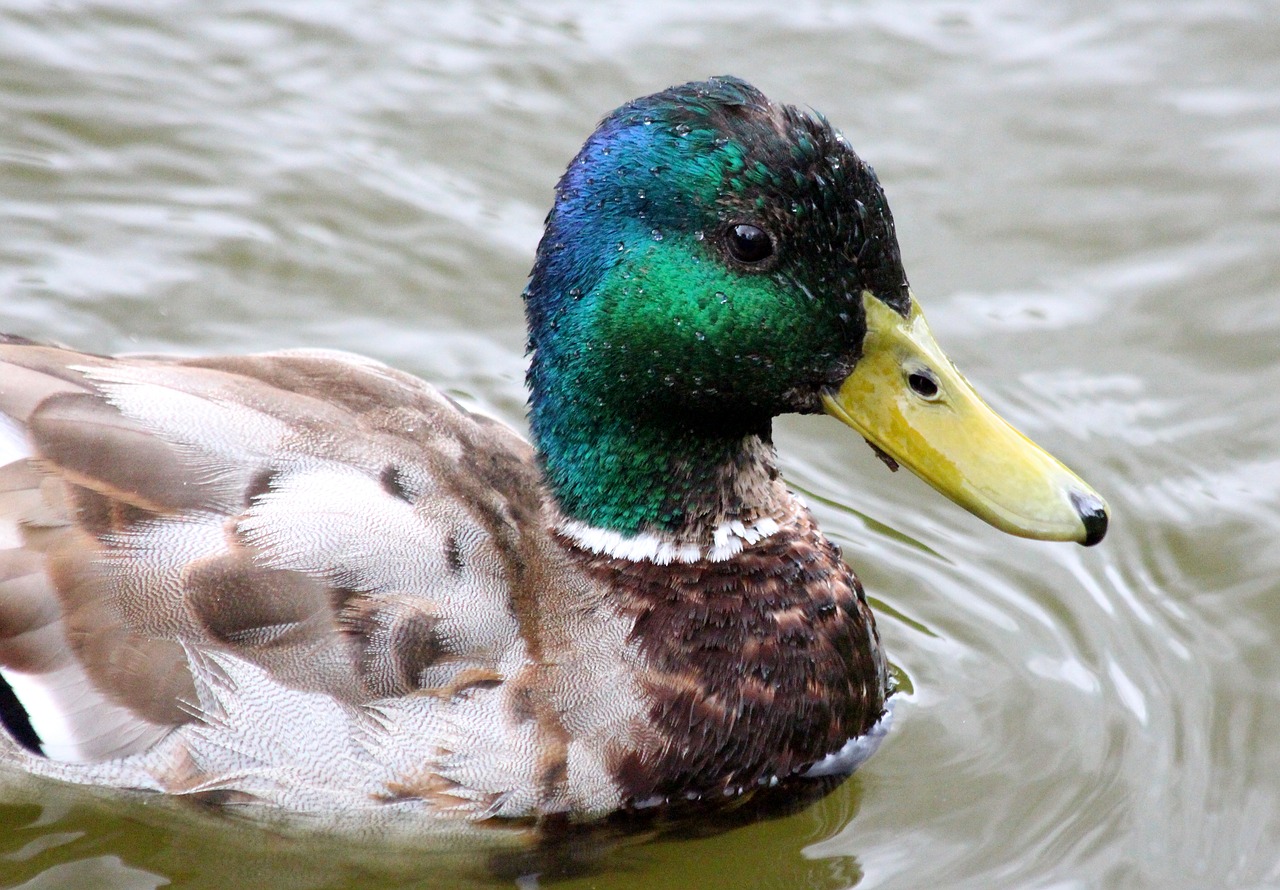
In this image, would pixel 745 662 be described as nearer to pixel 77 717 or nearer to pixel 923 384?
pixel 923 384

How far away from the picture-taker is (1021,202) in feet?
27.2

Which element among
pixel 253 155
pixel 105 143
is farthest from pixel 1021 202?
pixel 105 143

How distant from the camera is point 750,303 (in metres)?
5.01

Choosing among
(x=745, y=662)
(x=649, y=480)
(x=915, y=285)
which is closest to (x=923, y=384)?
(x=649, y=480)

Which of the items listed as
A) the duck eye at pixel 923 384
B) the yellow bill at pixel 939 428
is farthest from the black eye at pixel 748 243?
the duck eye at pixel 923 384

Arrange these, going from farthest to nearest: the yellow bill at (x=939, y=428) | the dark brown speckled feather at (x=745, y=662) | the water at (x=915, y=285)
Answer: the water at (x=915, y=285), the dark brown speckled feather at (x=745, y=662), the yellow bill at (x=939, y=428)

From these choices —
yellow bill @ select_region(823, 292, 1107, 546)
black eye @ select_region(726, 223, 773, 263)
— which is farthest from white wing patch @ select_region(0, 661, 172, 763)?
yellow bill @ select_region(823, 292, 1107, 546)

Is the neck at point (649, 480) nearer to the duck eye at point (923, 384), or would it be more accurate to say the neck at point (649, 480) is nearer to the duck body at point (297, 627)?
the duck body at point (297, 627)

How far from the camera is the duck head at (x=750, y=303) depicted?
488cm

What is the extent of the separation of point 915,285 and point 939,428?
9.24ft

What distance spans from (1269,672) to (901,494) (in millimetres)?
1490

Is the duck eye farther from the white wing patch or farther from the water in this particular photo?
the white wing patch

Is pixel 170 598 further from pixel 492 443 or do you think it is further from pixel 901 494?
pixel 901 494

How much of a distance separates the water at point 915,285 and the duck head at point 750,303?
3.93 ft
